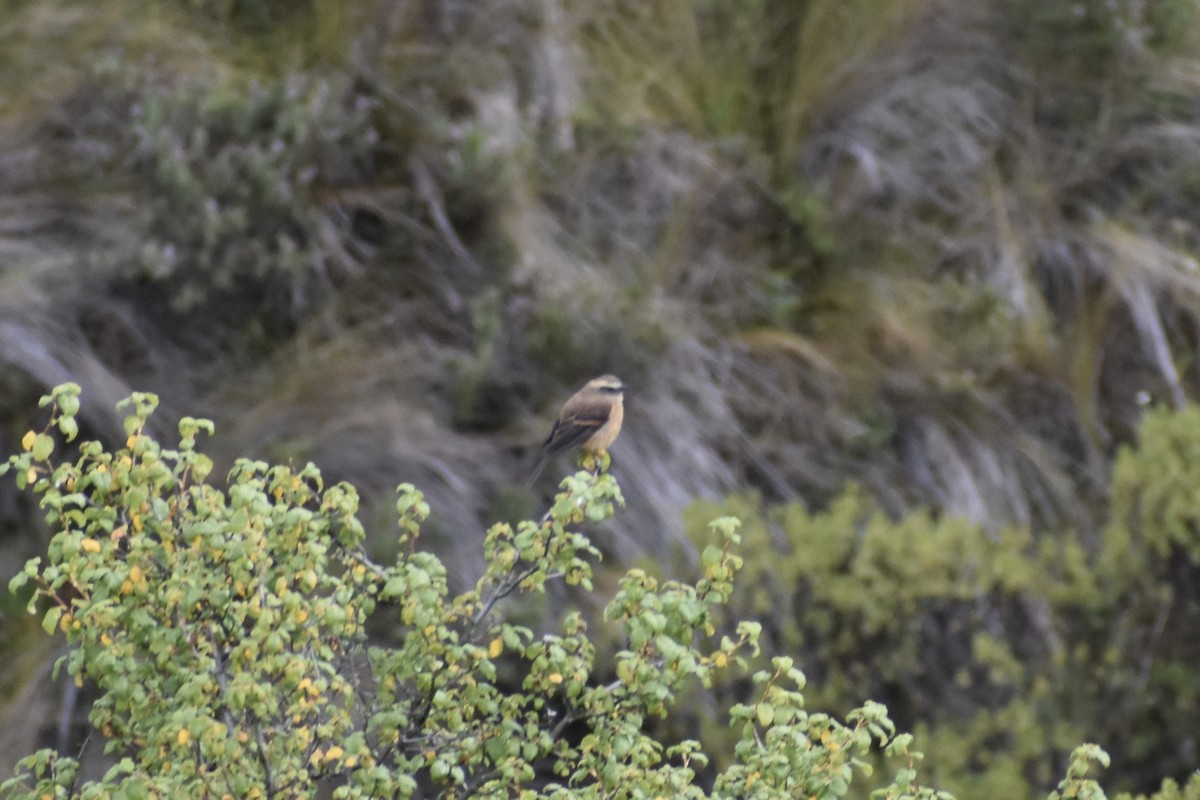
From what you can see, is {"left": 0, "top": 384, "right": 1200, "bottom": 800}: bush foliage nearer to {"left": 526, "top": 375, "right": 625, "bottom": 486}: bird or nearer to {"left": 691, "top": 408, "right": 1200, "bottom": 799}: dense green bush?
{"left": 526, "top": 375, "right": 625, "bottom": 486}: bird

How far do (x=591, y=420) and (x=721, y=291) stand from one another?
234cm

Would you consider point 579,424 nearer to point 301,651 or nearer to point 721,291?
point 301,651

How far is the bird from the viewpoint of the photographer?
16.1 ft

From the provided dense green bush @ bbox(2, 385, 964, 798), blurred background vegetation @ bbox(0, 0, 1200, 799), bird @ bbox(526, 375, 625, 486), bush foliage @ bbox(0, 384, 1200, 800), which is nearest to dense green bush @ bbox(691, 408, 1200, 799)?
blurred background vegetation @ bbox(0, 0, 1200, 799)

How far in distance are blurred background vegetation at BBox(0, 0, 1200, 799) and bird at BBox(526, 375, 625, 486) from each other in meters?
0.59

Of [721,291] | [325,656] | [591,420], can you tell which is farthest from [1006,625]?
[325,656]

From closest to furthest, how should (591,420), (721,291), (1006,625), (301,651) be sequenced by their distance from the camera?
(301,651) < (591,420) < (1006,625) < (721,291)

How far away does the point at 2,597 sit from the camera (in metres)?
5.43

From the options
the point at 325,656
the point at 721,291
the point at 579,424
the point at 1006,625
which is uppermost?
the point at 325,656

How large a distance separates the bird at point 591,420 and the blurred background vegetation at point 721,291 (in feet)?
1.93

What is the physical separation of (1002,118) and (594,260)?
2321 mm

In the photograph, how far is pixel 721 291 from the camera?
7.13 metres

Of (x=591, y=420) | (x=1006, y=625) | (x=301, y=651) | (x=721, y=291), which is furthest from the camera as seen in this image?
(x=721, y=291)

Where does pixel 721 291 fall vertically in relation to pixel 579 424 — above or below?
below
